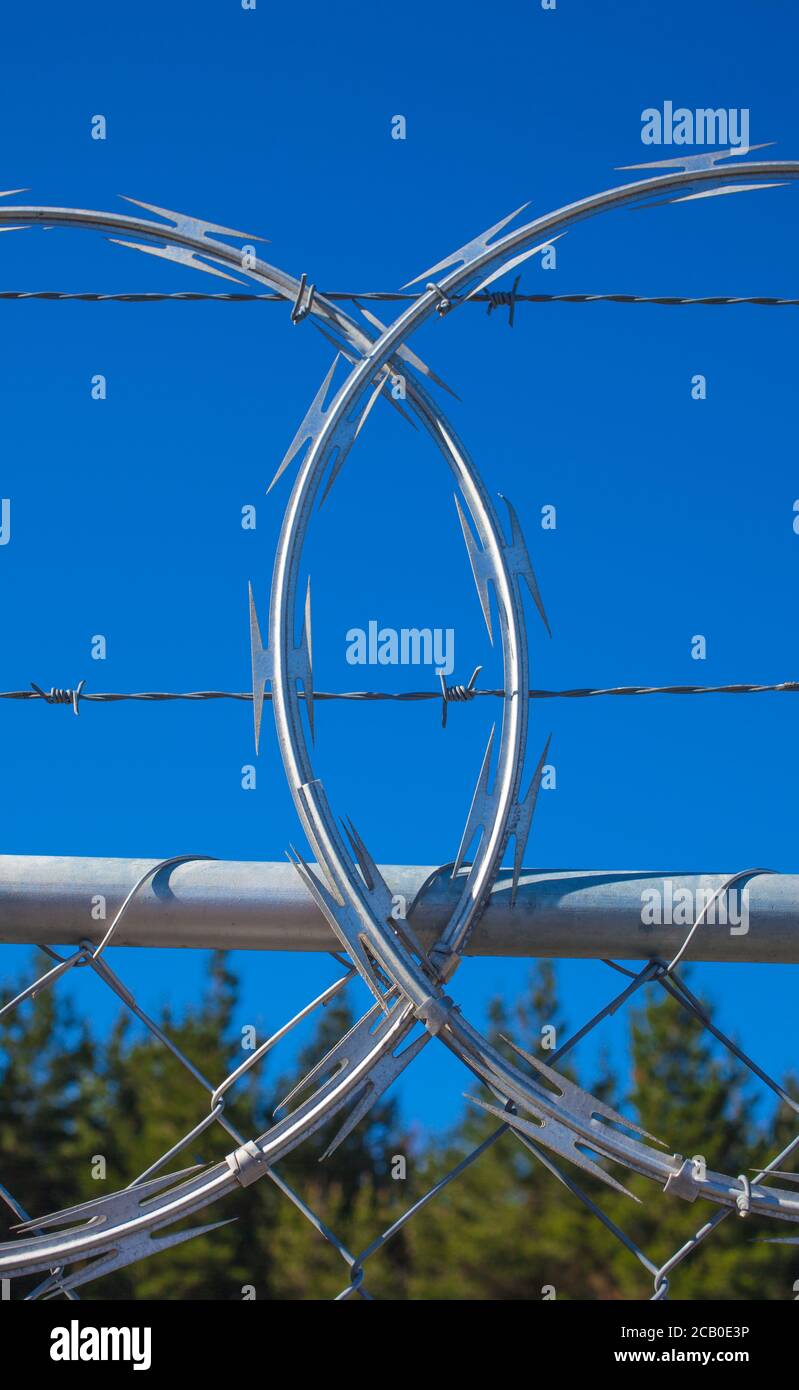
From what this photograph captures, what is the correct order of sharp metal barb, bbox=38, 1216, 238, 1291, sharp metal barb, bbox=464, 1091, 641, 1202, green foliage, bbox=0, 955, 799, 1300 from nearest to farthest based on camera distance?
sharp metal barb, bbox=464, 1091, 641, 1202 → sharp metal barb, bbox=38, 1216, 238, 1291 → green foliage, bbox=0, 955, 799, 1300

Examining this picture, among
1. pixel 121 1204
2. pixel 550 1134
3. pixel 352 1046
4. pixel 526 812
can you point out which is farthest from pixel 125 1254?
pixel 526 812

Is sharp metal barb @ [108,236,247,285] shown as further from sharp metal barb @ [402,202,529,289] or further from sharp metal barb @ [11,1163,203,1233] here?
sharp metal barb @ [11,1163,203,1233]

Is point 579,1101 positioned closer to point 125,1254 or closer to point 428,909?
point 428,909

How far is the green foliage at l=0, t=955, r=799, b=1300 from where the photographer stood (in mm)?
34219

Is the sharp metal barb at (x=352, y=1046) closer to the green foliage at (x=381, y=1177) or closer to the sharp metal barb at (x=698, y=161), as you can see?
the sharp metal barb at (x=698, y=161)

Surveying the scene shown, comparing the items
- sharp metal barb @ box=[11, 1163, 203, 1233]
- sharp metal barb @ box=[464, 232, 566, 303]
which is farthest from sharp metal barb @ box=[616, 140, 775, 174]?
sharp metal barb @ box=[11, 1163, 203, 1233]

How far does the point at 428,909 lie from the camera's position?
4.58m

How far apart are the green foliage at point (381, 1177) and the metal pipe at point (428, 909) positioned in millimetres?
27982

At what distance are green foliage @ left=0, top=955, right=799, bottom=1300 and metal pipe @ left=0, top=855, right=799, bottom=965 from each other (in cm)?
2798

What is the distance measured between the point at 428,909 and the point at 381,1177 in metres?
32.4

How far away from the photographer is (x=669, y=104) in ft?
17.4

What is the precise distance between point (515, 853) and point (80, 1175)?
106ft
